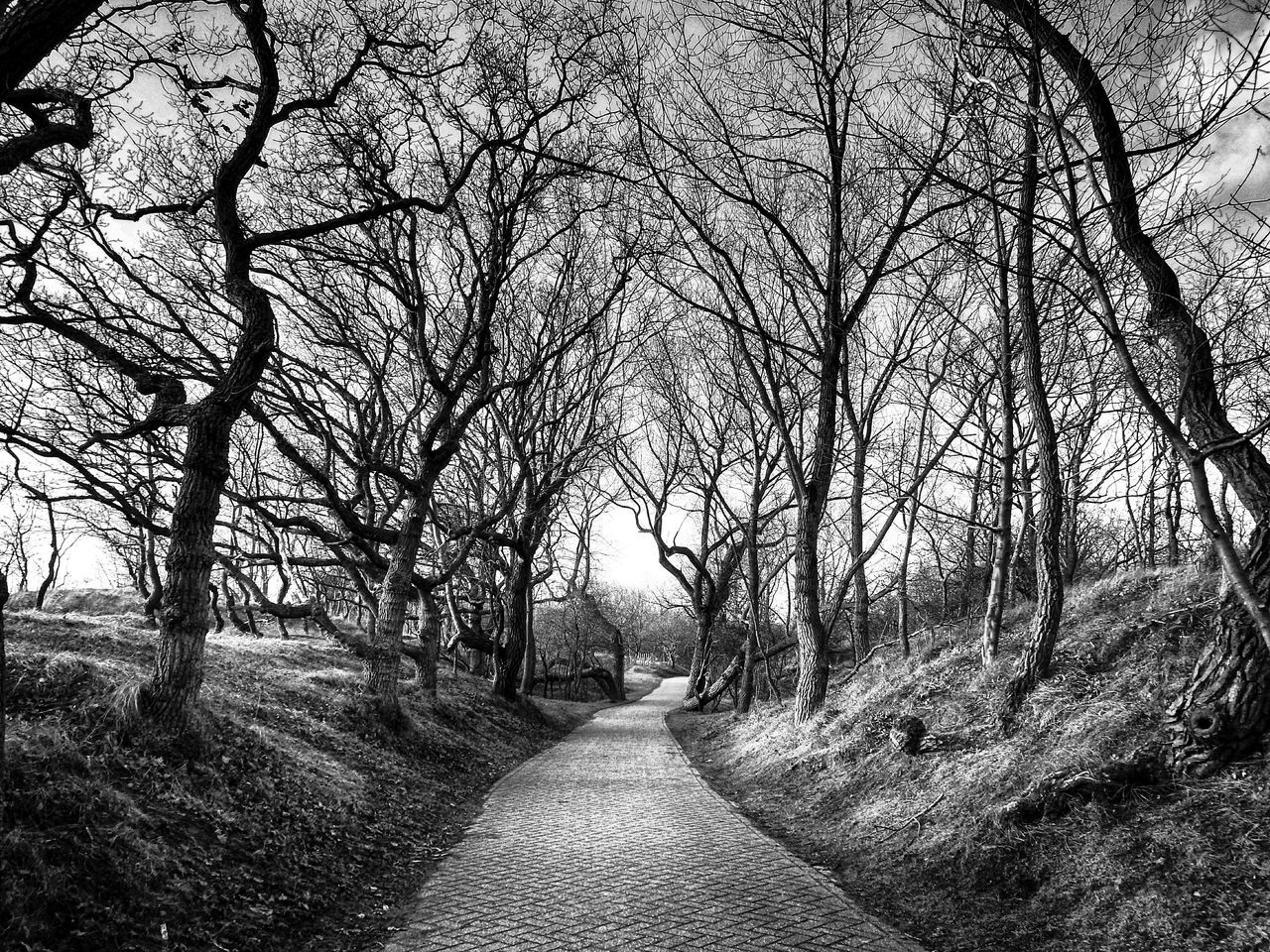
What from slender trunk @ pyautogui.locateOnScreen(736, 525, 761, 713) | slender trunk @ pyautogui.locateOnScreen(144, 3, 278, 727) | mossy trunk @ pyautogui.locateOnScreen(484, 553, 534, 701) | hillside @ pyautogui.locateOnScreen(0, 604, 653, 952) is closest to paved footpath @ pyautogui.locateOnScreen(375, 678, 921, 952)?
hillside @ pyautogui.locateOnScreen(0, 604, 653, 952)

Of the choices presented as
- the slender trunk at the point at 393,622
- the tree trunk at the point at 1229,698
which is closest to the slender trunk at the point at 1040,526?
the tree trunk at the point at 1229,698

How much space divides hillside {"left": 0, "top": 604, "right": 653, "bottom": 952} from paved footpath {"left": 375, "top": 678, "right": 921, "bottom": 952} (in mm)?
501

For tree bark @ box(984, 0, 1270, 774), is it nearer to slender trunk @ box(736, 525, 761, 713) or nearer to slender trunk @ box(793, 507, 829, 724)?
slender trunk @ box(793, 507, 829, 724)

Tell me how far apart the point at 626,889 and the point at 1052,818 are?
3216 mm

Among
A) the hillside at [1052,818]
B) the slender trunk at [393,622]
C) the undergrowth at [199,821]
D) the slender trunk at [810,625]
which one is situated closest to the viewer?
the undergrowth at [199,821]

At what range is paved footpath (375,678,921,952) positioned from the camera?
4465 mm

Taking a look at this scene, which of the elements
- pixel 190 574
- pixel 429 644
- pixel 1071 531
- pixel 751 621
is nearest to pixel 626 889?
pixel 190 574

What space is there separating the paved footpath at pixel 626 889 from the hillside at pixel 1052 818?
1.78 ft

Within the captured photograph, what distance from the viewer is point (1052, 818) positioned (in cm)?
508

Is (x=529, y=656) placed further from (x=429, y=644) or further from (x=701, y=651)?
(x=429, y=644)

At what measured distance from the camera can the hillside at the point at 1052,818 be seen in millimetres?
4000

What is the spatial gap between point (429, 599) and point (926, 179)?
1304 centimetres

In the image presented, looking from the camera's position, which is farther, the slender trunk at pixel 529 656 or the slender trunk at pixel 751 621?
the slender trunk at pixel 529 656

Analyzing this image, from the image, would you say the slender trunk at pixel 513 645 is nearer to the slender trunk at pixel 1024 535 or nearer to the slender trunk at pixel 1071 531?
the slender trunk at pixel 1024 535
